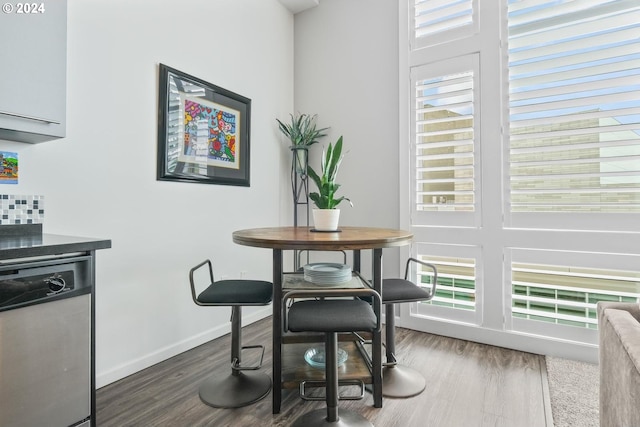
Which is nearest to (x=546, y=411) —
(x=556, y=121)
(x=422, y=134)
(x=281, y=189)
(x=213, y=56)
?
(x=556, y=121)

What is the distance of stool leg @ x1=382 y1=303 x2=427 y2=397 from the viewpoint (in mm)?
1981

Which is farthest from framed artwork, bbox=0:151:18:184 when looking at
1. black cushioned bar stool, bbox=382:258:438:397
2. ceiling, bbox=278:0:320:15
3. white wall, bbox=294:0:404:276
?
ceiling, bbox=278:0:320:15

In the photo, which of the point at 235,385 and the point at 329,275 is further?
the point at 235,385

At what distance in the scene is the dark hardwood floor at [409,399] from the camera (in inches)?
67.8

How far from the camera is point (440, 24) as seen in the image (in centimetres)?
285

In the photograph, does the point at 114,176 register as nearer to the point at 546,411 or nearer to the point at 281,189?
the point at 281,189

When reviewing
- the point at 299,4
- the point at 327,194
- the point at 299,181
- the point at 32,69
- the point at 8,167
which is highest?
the point at 299,4

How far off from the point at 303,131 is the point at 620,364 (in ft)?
10.1

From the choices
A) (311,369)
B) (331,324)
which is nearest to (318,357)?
(311,369)

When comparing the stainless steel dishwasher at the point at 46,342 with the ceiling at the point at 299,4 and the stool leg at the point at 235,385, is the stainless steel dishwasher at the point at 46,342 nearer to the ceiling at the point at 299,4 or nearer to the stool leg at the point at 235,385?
the stool leg at the point at 235,385

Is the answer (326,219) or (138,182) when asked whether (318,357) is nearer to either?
(326,219)

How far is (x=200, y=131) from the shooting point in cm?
266

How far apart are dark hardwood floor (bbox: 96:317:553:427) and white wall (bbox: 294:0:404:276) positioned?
3.49 ft

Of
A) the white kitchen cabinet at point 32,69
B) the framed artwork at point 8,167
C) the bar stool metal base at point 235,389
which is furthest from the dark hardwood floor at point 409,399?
the white kitchen cabinet at point 32,69
